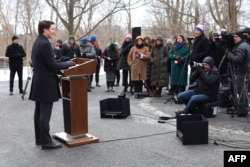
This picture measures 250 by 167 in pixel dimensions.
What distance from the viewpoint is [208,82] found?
7289mm

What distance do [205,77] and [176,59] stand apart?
7.88 ft

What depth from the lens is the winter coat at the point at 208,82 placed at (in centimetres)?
730

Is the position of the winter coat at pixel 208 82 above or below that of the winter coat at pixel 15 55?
below

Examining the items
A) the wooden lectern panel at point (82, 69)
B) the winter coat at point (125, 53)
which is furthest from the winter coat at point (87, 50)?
the wooden lectern panel at point (82, 69)

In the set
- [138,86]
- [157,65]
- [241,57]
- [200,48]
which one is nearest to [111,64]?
[138,86]

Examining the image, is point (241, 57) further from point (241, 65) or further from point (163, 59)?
point (163, 59)

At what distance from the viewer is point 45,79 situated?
206 inches

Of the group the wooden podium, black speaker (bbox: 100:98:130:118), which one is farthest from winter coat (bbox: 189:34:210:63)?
the wooden podium

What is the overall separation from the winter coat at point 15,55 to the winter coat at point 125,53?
2983 mm

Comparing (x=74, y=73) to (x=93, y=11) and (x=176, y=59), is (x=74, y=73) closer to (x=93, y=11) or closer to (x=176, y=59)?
(x=176, y=59)

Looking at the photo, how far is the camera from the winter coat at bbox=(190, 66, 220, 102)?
7297 mm

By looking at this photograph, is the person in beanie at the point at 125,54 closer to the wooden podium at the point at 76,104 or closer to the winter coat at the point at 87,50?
the winter coat at the point at 87,50

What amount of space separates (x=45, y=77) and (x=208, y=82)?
3.49 m

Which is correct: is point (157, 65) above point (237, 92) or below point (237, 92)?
above
